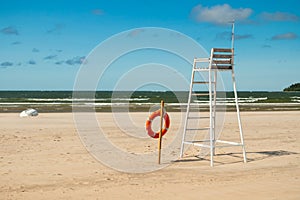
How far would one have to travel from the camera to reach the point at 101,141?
1338 centimetres

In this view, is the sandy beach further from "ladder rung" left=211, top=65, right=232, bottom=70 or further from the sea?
the sea

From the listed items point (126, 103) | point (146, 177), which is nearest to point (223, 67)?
point (146, 177)

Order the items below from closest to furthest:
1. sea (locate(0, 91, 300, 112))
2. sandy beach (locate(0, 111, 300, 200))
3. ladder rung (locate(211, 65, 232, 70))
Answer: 1. sandy beach (locate(0, 111, 300, 200))
2. ladder rung (locate(211, 65, 232, 70))
3. sea (locate(0, 91, 300, 112))

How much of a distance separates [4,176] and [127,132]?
8617 millimetres

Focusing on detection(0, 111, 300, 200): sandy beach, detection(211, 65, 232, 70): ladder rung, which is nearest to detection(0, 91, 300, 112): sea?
detection(0, 111, 300, 200): sandy beach

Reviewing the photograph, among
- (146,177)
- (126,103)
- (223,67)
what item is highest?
(223,67)

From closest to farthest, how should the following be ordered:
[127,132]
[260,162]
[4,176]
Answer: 1. [4,176]
2. [260,162]
3. [127,132]

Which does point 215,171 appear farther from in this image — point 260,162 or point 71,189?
point 71,189

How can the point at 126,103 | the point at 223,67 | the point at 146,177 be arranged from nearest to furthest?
the point at 146,177 → the point at 223,67 → the point at 126,103

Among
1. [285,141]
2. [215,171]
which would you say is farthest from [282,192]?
[285,141]

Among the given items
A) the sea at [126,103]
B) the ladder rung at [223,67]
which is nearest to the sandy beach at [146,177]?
the ladder rung at [223,67]

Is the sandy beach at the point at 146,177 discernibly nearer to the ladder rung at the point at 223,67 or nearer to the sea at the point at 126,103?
the ladder rung at the point at 223,67

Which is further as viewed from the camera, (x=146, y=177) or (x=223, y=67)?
(x=223, y=67)

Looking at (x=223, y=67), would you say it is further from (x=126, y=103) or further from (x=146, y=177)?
(x=126, y=103)
